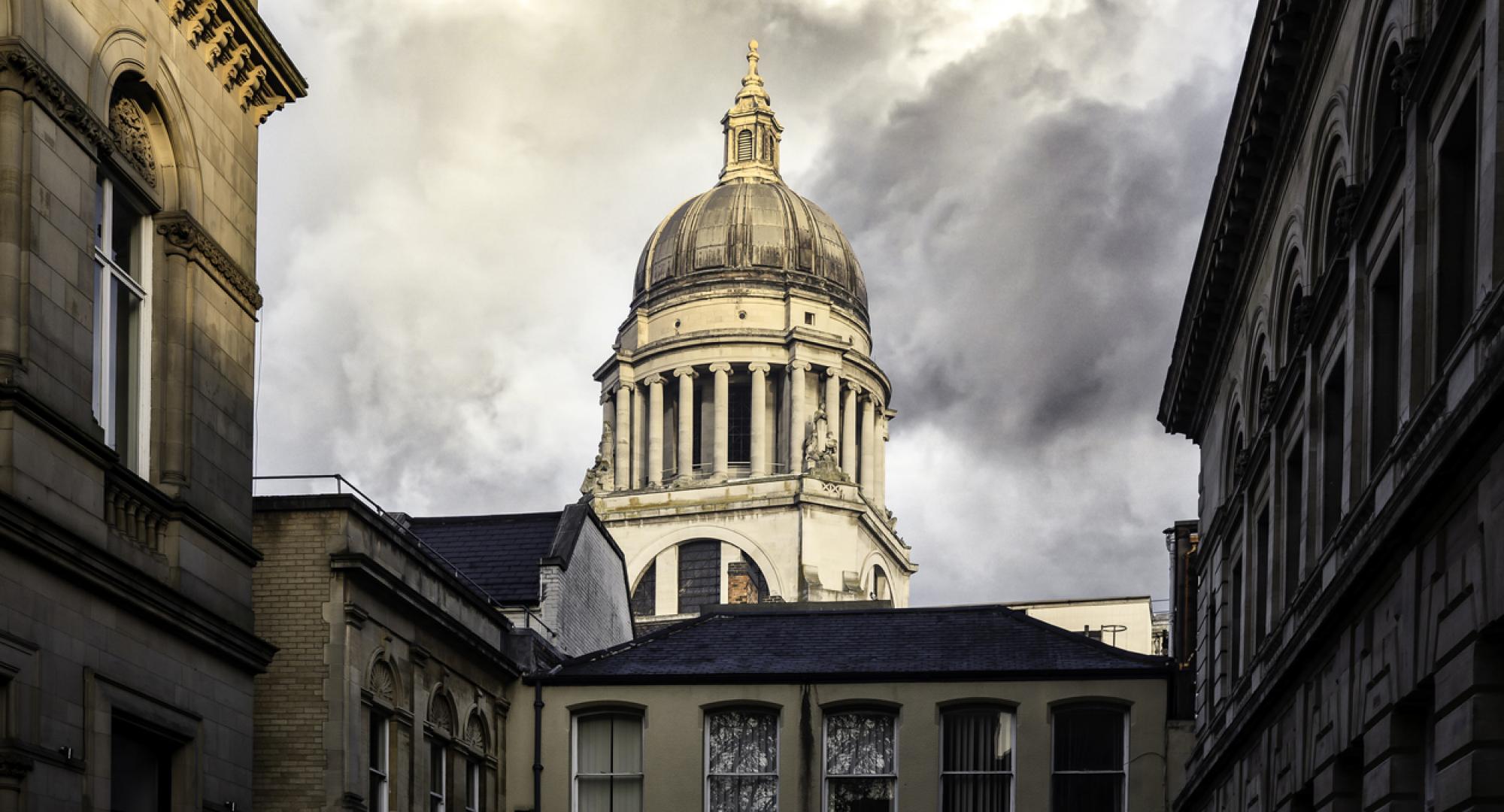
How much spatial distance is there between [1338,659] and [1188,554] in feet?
65.4

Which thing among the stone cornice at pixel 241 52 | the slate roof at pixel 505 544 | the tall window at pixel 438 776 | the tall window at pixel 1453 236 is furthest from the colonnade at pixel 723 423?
the tall window at pixel 1453 236

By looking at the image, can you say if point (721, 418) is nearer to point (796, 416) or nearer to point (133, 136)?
point (796, 416)

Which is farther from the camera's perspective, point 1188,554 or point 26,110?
point 1188,554

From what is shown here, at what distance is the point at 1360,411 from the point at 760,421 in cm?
7532

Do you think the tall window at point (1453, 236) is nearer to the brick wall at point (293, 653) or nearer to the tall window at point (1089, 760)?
the brick wall at point (293, 653)

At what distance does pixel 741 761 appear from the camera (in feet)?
141

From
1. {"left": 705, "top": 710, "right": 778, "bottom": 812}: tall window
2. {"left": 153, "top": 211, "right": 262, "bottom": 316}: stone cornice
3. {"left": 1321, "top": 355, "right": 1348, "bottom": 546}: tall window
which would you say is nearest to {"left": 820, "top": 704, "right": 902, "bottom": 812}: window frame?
{"left": 705, "top": 710, "right": 778, "bottom": 812}: tall window

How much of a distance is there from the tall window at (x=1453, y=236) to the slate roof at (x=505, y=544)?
3220 cm

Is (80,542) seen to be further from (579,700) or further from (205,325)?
(579,700)

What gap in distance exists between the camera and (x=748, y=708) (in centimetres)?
4309

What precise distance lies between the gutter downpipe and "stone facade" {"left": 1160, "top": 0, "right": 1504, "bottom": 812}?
12.7m

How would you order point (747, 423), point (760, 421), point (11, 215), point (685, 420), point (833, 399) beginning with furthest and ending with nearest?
1. point (747, 423)
2. point (833, 399)
3. point (685, 420)
4. point (760, 421)
5. point (11, 215)

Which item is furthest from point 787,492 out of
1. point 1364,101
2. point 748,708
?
point 1364,101

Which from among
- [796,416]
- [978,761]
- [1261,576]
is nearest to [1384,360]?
[1261,576]
